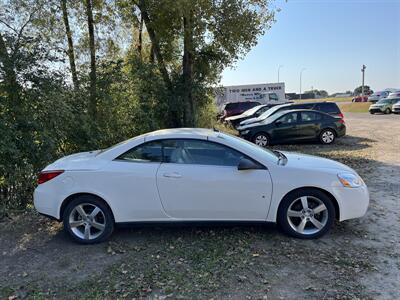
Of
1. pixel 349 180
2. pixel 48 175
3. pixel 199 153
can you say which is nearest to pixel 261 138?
pixel 349 180

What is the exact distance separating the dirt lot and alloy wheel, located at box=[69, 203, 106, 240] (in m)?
0.19

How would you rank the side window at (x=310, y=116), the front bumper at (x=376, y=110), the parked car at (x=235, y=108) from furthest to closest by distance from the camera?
1. the front bumper at (x=376, y=110)
2. the parked car at (x=235, y=108)
3. the side window at (x=310, y=116)

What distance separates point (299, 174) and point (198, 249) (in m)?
1.56

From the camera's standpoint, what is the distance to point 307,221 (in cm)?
445

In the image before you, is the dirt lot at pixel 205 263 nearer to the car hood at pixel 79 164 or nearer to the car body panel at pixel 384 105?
the car hood at pixel 79 164

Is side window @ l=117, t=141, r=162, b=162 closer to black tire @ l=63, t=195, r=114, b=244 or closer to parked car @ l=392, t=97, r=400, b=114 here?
black tire @ l=63, t=195, r=114, b=244

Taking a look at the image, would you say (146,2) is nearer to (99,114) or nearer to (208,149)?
(99,114)

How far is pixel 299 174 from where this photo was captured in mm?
4375

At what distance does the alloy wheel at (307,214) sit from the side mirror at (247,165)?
2.18ft

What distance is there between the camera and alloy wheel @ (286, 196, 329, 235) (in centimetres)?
442

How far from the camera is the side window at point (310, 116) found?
43.6 ft

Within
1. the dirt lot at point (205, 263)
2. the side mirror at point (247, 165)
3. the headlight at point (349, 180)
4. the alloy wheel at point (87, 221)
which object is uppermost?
the side mirror at point (247, 165)

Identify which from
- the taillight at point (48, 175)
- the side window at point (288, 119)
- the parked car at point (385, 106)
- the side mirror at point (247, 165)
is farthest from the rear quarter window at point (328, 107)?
the parked car at point (385, 106)

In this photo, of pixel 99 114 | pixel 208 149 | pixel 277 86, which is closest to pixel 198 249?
pixel 208 149
